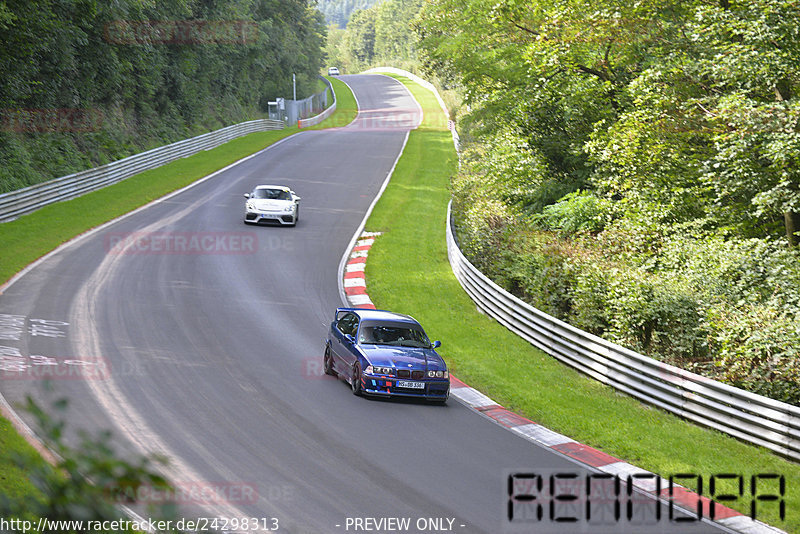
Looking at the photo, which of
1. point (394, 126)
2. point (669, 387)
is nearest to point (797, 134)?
point (669, 387)

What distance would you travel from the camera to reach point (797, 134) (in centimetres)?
1507

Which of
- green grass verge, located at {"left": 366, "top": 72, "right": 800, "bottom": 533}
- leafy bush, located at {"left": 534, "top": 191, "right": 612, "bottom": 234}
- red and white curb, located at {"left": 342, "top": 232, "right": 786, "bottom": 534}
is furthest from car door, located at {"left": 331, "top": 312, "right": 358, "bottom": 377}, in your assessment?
leafy bush, located at {"left": 534, "top": 191, "right": 612, "bottom": 234}

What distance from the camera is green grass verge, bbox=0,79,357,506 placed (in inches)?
391

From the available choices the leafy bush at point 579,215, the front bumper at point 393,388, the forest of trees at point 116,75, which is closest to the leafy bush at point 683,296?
the leafy bush at point 579,215

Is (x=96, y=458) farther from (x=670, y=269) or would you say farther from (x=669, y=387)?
(x=670, y=269)

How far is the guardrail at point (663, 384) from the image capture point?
11.7 meters

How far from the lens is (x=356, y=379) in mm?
13766

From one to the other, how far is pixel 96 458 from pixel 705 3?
19.9 meters

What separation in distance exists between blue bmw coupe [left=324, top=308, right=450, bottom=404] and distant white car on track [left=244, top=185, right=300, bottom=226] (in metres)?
14.8

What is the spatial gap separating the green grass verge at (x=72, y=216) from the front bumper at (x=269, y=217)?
193 inches

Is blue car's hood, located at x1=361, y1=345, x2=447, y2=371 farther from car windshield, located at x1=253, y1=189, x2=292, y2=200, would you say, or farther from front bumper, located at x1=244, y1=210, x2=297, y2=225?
car windshield, located at x1=253, y1=189, x2=292, y2=200

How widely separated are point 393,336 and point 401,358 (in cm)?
105

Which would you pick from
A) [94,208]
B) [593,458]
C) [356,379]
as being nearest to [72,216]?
[94,208]

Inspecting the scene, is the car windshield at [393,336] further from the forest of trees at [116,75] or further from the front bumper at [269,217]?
the forest of trees at [116,75]
